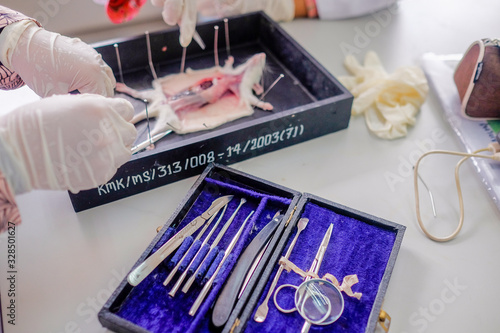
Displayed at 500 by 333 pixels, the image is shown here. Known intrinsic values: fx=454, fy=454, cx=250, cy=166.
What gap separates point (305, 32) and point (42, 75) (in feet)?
2.75

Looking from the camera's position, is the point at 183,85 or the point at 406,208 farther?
the point at 183,85

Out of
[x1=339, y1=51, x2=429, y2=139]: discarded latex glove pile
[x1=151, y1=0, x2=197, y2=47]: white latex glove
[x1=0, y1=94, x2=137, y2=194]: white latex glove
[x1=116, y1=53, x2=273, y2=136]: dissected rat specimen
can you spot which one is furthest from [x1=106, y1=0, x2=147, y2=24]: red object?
[x1=339, y1=51, x2=429, y2=139]: discarded latex glove pile

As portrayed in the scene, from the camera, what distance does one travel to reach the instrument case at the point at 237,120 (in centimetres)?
90

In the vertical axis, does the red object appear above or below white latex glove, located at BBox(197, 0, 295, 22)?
below

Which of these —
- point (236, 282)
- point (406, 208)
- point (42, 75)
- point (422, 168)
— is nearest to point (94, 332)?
point (236, 282)

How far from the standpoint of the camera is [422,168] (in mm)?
1007

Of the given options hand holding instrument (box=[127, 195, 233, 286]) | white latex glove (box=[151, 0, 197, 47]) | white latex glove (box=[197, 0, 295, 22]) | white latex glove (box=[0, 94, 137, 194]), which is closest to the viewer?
white latex glove (box=[0, 94, 137, 194])

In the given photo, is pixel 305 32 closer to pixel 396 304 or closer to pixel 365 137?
pixel 365 137

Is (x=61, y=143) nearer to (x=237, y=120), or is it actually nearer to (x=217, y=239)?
(x=217, y=239)

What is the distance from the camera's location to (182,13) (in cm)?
104

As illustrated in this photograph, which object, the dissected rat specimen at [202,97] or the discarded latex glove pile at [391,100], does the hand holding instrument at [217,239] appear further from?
the discarded latex glove pile at [391,100]

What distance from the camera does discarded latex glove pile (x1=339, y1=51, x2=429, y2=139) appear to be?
108 cm

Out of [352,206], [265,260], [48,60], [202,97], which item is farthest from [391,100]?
[48,60]

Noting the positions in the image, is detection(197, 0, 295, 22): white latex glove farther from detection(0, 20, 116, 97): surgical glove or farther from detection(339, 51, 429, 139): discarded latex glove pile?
detection(0, 20, 116, 97): surgical glove
